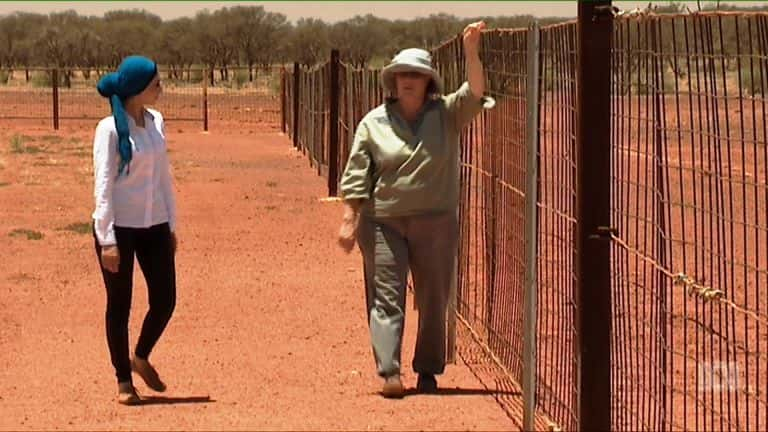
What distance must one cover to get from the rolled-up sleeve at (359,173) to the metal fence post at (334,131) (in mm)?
14123

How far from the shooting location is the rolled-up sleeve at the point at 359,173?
7.94 metres

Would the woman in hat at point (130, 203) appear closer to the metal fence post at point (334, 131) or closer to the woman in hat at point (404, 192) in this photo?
the woman in hat at point (404, 192)

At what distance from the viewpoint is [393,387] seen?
8.12 metres

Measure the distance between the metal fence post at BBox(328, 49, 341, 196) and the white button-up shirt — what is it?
14053mm

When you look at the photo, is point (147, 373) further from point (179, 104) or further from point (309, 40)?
point (309, 40)

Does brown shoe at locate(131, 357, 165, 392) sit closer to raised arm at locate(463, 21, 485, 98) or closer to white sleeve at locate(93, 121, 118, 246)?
white sleeve at locate(93, 121, 118, 246)

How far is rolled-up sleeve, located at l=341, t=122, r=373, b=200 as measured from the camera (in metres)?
7.94

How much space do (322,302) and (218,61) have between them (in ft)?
271

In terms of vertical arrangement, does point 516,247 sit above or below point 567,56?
below

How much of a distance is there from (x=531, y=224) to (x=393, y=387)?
1437 mm

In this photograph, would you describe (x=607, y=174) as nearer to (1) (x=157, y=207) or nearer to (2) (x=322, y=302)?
(1) (x=157, y=207)

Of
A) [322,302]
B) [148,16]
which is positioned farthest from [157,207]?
[148,16]

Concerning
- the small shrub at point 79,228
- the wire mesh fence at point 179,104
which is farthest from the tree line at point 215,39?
the small shrub at point 79,228

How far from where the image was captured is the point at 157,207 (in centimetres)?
799
